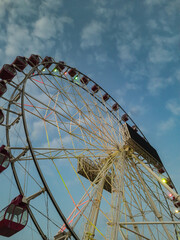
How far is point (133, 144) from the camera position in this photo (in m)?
12.6

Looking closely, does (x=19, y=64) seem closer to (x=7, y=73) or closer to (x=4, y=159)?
(x=7, y=73)

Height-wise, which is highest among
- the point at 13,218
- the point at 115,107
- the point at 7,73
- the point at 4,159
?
the point at 7,73

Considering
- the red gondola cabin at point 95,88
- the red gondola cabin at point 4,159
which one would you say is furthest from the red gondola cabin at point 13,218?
the red gondola cabin at point 95,88

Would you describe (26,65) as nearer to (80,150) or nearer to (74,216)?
(80,150)

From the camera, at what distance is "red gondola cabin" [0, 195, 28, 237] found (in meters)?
7.02

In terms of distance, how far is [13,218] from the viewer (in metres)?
7.14

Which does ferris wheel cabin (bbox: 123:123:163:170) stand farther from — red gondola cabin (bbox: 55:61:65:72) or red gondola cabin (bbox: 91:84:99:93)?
red gondola cabin (bbox: 55:61:65:72)

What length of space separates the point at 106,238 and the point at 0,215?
412 cm

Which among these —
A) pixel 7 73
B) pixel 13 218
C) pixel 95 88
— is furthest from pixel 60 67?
pixel 13 218

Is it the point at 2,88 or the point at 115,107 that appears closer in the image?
the point at 2,88

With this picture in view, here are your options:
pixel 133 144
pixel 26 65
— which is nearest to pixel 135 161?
pixel 133 144

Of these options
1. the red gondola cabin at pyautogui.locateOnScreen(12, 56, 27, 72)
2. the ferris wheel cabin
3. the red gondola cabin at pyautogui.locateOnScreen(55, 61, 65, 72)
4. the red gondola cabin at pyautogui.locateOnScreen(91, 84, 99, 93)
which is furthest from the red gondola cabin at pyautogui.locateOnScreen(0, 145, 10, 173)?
the red gondola cabin at pyautogui.locateOnScreen(91, 84, 99, 93)

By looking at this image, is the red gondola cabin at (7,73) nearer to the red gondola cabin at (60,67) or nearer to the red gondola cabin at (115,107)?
the red gondola cabin at (60,67)

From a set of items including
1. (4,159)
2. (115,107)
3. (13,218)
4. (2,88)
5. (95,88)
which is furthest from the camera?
(115,107)
